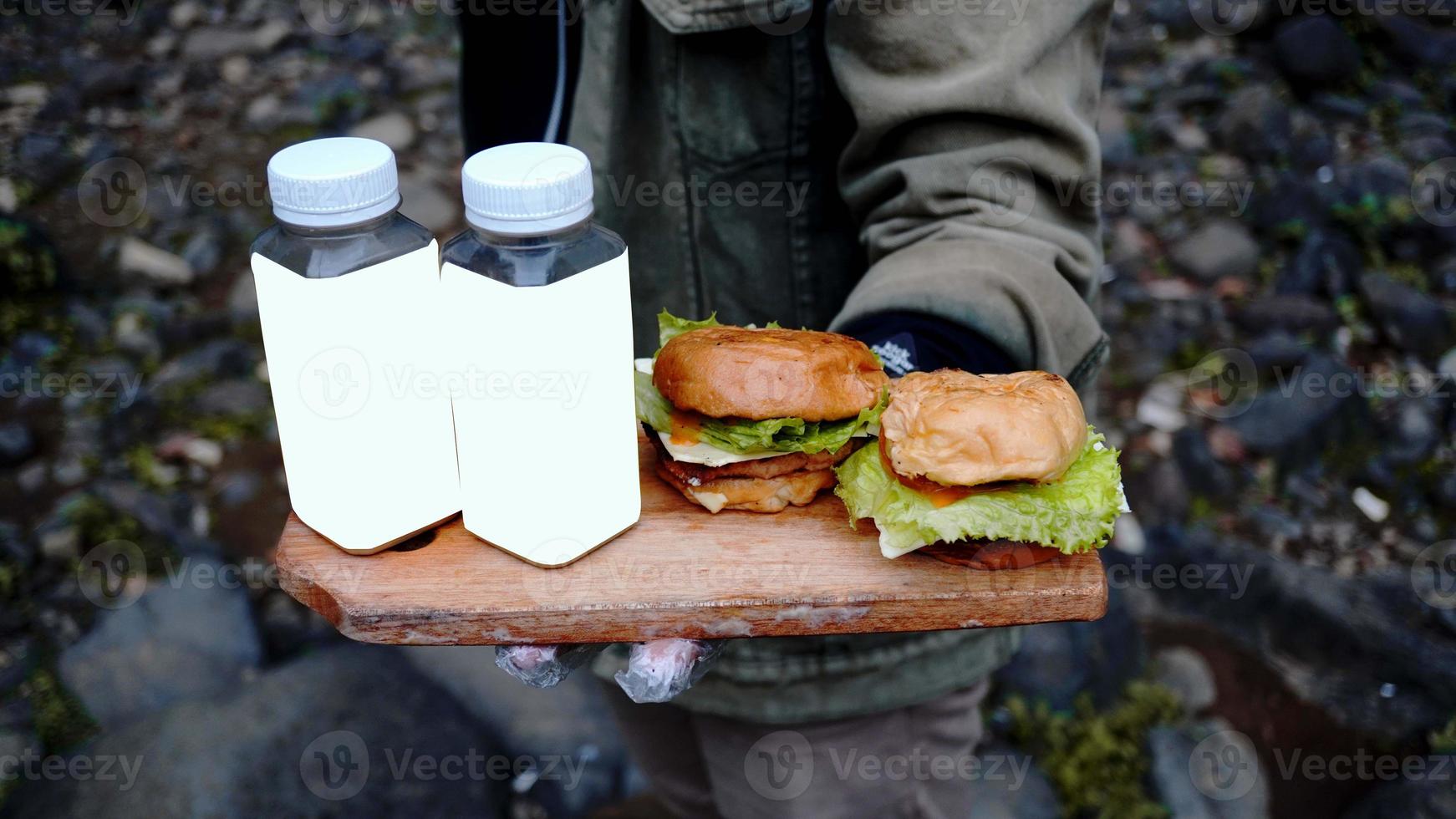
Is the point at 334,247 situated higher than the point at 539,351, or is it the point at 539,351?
the point at 334,247

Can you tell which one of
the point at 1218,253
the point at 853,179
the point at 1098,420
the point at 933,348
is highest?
the point at 853,179

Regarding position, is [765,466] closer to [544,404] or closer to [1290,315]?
[544,404]

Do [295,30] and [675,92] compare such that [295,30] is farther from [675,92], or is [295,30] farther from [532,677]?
Result: [532,677]

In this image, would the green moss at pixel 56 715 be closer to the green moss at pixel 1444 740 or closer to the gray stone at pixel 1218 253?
the green moss at pixel 1444 740

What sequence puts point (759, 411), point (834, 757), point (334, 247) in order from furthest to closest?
point (834, 757) < point (759, 411) < point (334, 247)

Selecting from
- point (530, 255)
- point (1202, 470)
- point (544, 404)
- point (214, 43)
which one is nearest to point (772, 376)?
point (544, 404)

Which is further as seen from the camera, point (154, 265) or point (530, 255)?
point (154, 265)

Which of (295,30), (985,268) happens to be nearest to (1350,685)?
(985,268)
